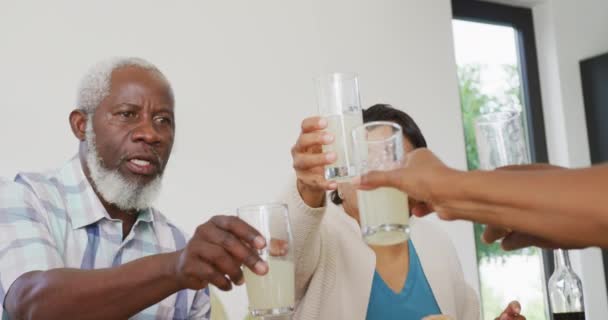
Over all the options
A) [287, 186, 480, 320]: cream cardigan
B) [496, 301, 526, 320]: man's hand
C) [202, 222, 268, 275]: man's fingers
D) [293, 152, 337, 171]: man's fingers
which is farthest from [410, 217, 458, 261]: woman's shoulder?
[202, 222, 268, 275]: man's fingers

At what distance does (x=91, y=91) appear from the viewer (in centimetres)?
209

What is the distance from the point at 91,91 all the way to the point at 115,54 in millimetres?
842

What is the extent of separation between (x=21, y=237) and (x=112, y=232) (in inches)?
12.8

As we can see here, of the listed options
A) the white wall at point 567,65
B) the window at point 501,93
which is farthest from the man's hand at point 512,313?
the white wall at point 567,65

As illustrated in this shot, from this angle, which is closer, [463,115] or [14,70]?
[14,70]

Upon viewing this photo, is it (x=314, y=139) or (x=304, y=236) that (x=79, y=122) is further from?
(x=314, y=139)

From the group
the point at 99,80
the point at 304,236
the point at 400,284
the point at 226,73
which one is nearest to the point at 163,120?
the point at 99,80

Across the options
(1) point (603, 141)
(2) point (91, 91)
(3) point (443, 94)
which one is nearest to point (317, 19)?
A: (3) point (443, 94)

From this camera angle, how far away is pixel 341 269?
2.03 m

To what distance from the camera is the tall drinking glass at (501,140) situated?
4.11ft

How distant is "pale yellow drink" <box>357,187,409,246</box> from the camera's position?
1208 mm

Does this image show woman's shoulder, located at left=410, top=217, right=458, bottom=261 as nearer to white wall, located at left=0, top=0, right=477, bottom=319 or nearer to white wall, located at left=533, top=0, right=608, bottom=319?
white wall, located at left=0, top=0, right=477, bottom=319

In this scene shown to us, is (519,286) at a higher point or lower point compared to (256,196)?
lower

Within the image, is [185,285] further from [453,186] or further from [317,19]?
[317,19]
